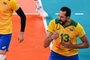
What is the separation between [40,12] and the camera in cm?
1246

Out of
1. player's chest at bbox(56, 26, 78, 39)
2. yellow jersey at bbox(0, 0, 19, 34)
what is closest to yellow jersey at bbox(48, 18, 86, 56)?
player's chest at bbox(56, 26, 78, 39)

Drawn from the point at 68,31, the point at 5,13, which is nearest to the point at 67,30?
the point at 68,31

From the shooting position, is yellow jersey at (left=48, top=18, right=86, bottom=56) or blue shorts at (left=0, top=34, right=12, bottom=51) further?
blue shorts at (left=0, top=34, right=12, bottom=51)

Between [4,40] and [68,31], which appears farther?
[4,40]

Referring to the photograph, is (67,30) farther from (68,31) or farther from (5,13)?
Result: (5,13)

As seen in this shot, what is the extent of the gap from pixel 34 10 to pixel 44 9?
397mm

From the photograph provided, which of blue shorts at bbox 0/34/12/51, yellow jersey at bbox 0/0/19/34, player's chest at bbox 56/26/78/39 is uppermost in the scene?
yellow jersey at bbox 0/0/19/34

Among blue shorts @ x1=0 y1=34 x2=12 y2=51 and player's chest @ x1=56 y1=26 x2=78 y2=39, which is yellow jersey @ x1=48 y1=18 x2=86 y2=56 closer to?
player's chest @ x1=56 y1=26 x2=78 y2=39

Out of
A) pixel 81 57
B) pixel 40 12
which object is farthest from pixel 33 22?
pixel 81 57

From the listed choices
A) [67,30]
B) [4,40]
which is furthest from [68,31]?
[4,40]

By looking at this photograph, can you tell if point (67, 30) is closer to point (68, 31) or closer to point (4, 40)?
point (68, 31)

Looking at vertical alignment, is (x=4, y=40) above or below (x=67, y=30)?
below

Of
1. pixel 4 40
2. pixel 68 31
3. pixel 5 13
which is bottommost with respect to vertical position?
pixel 4 40

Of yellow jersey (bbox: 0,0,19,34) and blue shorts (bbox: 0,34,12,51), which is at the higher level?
yellow jersey (bbox: 0,0,19,34)
